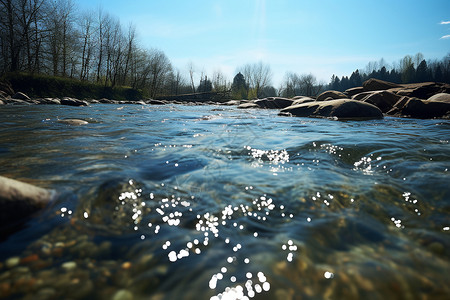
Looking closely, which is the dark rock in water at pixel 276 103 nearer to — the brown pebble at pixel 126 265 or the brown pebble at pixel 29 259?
the brown pebble at pixel 126 265

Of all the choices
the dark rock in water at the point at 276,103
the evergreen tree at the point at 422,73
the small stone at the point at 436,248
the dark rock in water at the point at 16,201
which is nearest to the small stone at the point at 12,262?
the dark rock in water at the point at 16,201

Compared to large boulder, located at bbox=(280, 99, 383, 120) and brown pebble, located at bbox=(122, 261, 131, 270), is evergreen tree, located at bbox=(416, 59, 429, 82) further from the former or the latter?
brown pebble, located at bbox=(122, 261, 131, 270)

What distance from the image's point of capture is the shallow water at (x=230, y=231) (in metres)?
0.89

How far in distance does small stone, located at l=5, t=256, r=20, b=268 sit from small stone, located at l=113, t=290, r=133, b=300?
1.66 ft

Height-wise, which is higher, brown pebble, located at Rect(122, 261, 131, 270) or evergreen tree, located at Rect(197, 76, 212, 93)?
evergreen tree, located at Rect(197, 76, 212, 93)

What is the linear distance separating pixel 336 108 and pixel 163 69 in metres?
44.1

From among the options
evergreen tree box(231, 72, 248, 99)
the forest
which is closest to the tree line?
the forest

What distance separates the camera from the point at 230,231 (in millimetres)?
1271

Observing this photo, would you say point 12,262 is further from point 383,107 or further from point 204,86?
point 204,86

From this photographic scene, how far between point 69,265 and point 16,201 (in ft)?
2.17

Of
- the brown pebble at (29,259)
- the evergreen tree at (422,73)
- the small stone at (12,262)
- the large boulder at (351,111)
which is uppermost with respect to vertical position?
the evergreen tree at (422,73)

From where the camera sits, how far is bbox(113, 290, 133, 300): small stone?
82 centimetres

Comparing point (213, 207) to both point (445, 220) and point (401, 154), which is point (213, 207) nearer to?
point (445, 220)

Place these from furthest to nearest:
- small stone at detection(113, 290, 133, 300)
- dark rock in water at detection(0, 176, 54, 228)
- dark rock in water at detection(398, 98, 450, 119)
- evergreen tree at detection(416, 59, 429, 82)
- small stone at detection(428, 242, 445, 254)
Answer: evergreen tree at detection(416, 59, 429, 82) < dark rock in water at detection(398, 98, 450, 119) < dark rock in water at detection(0, 176, 54, 228) < small stone at detection(428, 242, 445, 254) < small stone at detection(113, 290, 133, 300)
